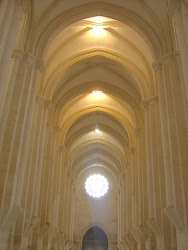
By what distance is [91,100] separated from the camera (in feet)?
69.5

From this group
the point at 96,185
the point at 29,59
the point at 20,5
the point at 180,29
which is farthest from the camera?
the point at 96,185

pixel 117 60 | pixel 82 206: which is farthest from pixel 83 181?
pixel 117 60

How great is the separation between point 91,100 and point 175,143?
12.8 meters

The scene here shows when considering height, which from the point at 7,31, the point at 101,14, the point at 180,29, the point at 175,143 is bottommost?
the point at 175,143

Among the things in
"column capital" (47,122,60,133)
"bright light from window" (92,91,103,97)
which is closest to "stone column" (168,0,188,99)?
"column capital" (47,122,60,133)

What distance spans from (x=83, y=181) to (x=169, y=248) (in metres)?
24.3

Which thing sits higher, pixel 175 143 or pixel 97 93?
pixel 97 93

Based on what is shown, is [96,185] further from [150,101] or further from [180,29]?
[180,29]

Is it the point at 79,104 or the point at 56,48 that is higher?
the point at 79,104

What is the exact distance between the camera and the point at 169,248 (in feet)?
31.2

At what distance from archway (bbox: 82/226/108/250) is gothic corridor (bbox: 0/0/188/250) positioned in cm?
965

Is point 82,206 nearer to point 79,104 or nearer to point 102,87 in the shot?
point 79,104

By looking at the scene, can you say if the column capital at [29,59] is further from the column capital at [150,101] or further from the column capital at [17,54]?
the column capital at [150,101]

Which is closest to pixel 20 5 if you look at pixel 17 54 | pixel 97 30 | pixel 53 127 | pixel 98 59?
pixel 17 54
